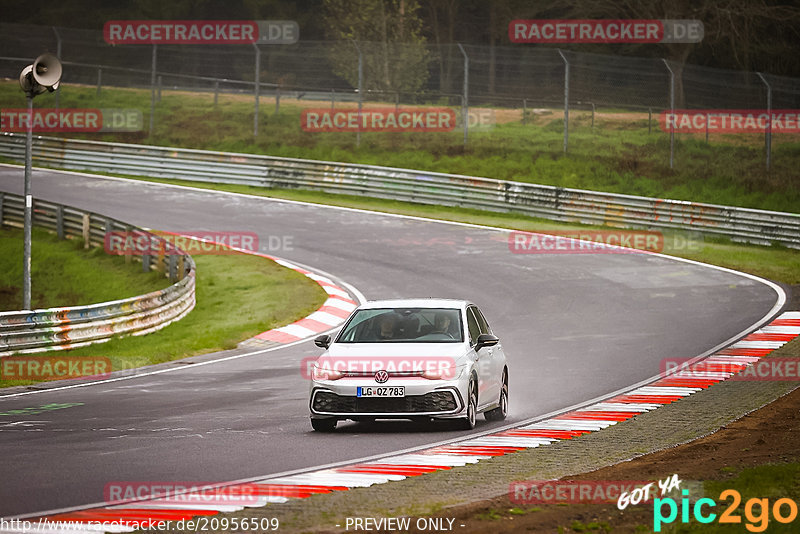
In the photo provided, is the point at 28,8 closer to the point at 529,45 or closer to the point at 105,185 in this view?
the point at 529,45

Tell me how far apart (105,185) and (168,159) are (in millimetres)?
2668

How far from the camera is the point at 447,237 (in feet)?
96.9

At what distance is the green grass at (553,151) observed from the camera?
33.9 metres

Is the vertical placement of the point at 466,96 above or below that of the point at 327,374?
above

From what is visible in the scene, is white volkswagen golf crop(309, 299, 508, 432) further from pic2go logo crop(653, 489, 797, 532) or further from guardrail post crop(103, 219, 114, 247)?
guardrail post crop(103, 219, 114, 247)

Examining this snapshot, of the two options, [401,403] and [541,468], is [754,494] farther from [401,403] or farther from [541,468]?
[401,403]

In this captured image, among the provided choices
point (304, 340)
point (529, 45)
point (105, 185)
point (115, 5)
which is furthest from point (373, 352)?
point (115, 5)

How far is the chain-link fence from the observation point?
120 ft

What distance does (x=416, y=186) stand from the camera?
3522 cm

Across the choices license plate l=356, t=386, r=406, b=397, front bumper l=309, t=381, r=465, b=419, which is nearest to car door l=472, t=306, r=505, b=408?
front bumper l=309, t=381, r=465, b=419

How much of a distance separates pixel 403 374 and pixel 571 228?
Answer: 20342mm
